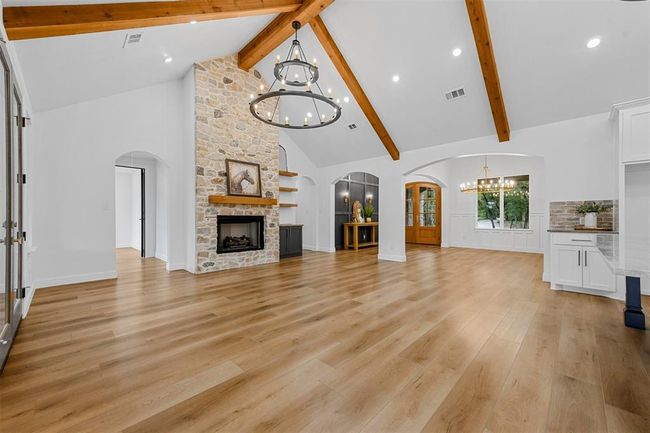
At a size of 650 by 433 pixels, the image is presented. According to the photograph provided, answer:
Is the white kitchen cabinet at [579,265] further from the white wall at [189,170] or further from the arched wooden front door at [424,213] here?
the white wall at [189,170]

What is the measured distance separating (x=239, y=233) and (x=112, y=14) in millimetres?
4579

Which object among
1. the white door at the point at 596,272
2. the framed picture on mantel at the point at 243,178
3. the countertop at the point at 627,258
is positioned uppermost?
the framed picture on mantel at the point at 243,178

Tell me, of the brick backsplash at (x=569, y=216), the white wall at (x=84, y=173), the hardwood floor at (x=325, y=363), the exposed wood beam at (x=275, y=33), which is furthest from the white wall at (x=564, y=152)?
the white wall at (x=84, y=173)

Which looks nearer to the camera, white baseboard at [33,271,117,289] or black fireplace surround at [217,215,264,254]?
white baseboard at [33,271,117,289]

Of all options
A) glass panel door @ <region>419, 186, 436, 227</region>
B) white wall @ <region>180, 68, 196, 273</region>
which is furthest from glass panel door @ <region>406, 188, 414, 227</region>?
white wall @ <region>180, 68, 196, 273</region>

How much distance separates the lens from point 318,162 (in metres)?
9.15

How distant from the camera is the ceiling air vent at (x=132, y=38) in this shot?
3.68 metres

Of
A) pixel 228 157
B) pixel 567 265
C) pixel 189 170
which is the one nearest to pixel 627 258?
pixel 567 265

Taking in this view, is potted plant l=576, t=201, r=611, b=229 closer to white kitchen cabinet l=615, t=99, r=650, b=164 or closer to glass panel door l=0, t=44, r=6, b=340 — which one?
white kitchen cabinet l=615, t=99, r=650, b=164

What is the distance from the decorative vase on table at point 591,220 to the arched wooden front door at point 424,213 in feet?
20.7

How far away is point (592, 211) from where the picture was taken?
4.54 m

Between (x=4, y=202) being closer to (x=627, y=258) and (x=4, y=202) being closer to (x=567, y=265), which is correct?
(x=627, y=258)

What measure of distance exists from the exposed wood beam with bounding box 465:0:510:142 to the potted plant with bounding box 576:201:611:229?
1746 mm

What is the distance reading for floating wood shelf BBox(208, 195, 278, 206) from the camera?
5883 millimetres
